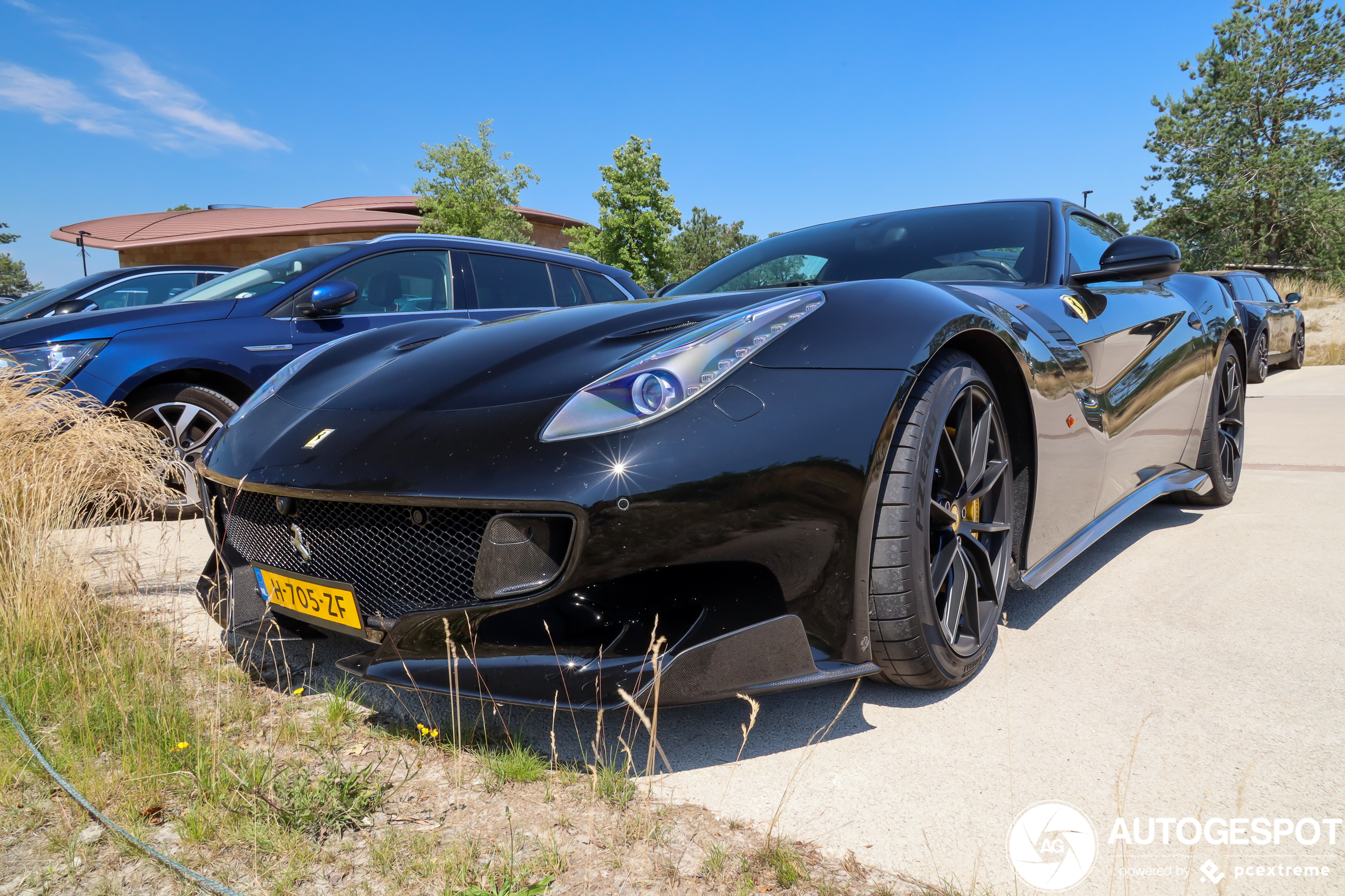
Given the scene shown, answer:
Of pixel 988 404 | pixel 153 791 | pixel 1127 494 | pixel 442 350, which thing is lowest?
pixel 153 791

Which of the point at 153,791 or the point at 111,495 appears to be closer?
the point at 153,791

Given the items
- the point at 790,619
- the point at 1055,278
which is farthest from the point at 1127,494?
the point at 790,619

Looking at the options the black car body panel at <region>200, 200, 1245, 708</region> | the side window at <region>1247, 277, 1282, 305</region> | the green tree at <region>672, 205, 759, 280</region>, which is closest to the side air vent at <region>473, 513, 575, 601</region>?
the black car body panel at <region>200, 200, 1245, 708</region>

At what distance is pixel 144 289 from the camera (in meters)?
8.40

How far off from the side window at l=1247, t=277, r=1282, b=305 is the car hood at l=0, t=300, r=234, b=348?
41.5ft

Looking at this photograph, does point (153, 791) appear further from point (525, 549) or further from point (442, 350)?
point (442, 350)

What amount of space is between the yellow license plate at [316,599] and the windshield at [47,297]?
18.4 feet

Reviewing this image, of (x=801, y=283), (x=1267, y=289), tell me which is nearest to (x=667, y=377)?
(x=801, y=283)

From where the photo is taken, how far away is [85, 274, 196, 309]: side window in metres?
7.84

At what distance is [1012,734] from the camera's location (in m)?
1.82

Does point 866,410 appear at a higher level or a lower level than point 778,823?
higher

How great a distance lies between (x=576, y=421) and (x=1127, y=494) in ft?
7.43

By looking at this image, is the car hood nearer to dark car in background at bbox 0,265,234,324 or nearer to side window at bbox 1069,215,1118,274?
dark car in background at bbox 0,265,234,324

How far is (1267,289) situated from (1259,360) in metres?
2.56
